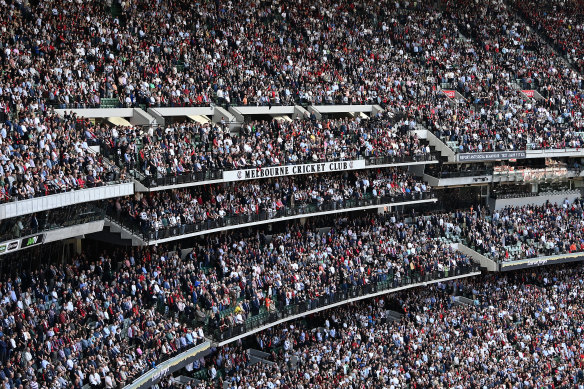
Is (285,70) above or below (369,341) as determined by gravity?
above

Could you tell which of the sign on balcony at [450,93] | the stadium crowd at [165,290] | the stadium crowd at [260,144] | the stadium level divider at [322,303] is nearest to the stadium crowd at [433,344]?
the stadium level divider at [322,303]

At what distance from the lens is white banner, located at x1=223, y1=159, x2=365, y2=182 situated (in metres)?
38.4

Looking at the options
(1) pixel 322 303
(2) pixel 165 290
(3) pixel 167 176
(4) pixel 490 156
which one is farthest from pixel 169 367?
(4) pixel 490 156

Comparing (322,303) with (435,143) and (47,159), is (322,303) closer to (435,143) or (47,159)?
(435,143)

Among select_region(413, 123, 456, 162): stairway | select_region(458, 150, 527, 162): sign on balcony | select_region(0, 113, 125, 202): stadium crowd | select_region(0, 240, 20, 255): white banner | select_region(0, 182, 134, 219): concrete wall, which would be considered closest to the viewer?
select_region(0, 182, 134, 219): concrete wall

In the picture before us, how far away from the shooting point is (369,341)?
129 feet

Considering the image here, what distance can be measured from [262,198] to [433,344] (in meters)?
9.13

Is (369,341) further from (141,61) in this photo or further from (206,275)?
(141,61)

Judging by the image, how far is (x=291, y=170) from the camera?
40.4 metres

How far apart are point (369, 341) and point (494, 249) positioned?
35.3 feet

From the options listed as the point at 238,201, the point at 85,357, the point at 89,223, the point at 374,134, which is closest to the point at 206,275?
the point at 238,201

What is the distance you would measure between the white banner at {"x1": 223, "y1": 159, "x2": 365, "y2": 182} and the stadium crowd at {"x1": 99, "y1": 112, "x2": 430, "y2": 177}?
9.2 inches

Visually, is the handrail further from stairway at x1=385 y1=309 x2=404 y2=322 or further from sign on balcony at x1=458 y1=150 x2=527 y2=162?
sign on balcony at x1=458 y1=150 x2=527 y2=162

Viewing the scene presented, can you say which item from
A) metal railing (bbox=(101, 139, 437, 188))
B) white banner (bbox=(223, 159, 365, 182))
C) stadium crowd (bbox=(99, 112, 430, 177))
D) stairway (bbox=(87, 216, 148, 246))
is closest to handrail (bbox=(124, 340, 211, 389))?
stairway (bbox=(87, 216, 148, 246))
